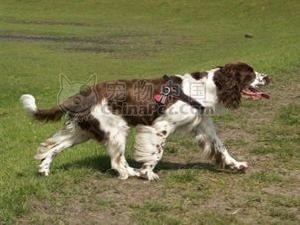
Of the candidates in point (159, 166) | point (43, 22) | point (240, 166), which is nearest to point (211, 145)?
point (240, 166)

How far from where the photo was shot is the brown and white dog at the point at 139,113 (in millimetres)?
6875

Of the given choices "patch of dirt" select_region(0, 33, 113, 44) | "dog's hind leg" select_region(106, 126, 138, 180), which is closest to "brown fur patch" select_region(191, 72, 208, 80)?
"dog's hind leg" select_region(106, 126, 138, 180)

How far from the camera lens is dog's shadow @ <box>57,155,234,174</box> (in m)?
7.33

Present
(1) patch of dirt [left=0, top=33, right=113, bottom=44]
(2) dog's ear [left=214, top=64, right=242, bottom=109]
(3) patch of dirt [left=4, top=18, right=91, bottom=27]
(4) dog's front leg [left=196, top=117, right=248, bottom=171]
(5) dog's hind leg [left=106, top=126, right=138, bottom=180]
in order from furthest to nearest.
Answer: (3) patch of dirt [left=4, top=18, right=91, bottom=27]
(1) patch of dirt [left=0, top=33, right=113, bottom=44]
(4) dog's front leg [left=196, top=117, right=248, bottom=171]
(2) dog's ear [left=214, top=64, right=242, bottom=109]
(5) dog's hind leg [left=106, top=126, right=138, bottom=180]

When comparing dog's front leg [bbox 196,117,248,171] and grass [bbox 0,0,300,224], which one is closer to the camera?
grass [bbox 0,0,300,224]

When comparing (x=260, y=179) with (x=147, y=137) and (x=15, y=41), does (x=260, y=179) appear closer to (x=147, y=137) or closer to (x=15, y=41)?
(x=147, y=137)

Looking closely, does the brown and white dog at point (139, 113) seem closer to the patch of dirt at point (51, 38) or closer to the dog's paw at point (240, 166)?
the dog's paw at point (240, 166)

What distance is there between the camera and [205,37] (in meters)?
32.4

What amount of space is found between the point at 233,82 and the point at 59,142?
2.03 meters

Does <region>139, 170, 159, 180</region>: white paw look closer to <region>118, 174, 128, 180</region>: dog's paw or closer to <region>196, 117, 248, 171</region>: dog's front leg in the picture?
<region>118, 174, 128, 180</region>: dog's paw

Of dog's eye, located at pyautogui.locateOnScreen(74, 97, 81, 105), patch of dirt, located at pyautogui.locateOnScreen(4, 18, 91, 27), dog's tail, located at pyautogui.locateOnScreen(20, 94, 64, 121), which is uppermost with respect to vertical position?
dog's eye, located at pyautogui.locateOnScreen(74, 97, 81, 105)

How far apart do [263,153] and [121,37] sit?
24.5 meters

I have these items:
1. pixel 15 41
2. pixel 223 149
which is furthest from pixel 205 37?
pixel 223 149

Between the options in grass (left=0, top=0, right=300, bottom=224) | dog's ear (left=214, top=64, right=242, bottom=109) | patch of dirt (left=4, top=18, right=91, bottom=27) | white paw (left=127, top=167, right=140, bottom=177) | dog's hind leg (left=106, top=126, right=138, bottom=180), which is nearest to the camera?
grass (left=0, top=0, right=300, bottom=224)
